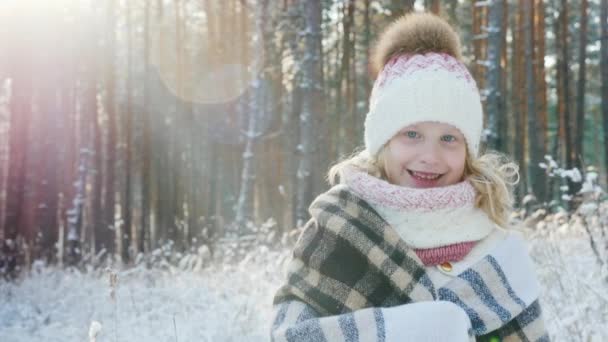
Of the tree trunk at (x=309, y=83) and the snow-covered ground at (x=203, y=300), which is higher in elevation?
the tree trunk at (x=309, y=83)

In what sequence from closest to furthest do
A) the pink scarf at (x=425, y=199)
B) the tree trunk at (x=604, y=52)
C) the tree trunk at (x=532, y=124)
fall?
the pink scarf at (x=425, y=199)
the tree trunk at (x=604, y=52)
the tree trunk at (x=532, y=124)

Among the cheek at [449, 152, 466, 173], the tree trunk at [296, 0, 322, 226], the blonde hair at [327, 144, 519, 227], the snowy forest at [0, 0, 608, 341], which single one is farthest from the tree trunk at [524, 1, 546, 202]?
the cheek at [449, 152, 466, 173]

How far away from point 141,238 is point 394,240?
17.7m

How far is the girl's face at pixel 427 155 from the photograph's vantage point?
7.70 feet

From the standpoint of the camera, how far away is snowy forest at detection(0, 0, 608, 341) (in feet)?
20.9

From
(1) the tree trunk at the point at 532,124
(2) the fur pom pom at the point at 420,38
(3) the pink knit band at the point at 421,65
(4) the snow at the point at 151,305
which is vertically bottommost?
(4) the snow at the point at 151,305

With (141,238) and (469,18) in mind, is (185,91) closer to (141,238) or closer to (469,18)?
(141,238)

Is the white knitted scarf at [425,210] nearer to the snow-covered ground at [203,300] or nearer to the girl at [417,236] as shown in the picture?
the girl at [417,236]

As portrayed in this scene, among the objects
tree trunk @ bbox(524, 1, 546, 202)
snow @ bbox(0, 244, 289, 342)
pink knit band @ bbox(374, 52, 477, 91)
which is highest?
pink knit band @ bbox(374, 52, 477, 91)

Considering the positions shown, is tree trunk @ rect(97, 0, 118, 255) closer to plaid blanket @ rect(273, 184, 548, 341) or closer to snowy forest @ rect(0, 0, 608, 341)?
snowy forest @ rect(0, 0, 608, 341)

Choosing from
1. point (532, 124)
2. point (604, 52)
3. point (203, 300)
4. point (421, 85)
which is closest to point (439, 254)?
point (421, 85)

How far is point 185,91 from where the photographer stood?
22.8 metres

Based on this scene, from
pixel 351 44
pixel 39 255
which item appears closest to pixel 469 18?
pixel 351 44

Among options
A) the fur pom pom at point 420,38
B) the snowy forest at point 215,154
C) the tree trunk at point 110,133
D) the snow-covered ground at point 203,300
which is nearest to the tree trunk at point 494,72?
the snowy forest at point 215,154
